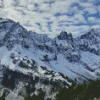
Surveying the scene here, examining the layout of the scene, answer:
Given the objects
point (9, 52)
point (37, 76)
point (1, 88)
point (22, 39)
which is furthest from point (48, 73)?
point (22, 39)

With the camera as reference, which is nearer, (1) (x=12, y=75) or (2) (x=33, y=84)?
(2) (x=33, y=84)

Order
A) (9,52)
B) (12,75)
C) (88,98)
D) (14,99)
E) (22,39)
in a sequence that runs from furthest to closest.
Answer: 1. (22,39)
2. (9,52)
3. (12,75)
4. (14,99)
5. (88,98)

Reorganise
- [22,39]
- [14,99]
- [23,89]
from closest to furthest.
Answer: [14,99] < [23,89] < [22,39]

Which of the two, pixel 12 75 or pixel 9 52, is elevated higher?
pixel 9 52

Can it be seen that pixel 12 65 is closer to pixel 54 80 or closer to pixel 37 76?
pixel 37 76

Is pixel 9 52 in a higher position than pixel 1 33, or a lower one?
lower

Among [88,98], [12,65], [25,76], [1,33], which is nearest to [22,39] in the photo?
[1,33]

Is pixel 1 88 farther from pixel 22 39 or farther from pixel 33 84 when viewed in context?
pixel 22 39

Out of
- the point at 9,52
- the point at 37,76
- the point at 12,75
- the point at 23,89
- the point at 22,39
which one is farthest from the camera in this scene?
the point at 22,39

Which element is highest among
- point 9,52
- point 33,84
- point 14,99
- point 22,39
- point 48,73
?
point 22,39
